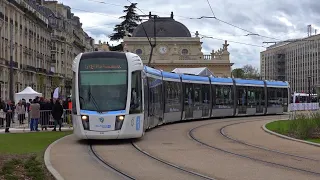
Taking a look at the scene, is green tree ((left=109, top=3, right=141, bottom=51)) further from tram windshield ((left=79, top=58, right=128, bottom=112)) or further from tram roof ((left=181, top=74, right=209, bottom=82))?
tram windshield ((left=79, top=58, right=128, bottom=112))

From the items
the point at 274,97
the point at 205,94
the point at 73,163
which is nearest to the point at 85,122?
the point at 73,163

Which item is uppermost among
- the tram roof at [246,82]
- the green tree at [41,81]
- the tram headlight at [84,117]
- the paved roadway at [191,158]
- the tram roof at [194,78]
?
the green tree at [41,81]

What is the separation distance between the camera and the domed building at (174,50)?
99625 mm

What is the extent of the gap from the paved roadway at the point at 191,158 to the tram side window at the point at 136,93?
1.30 meters

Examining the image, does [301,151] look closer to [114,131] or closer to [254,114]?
[114,131]

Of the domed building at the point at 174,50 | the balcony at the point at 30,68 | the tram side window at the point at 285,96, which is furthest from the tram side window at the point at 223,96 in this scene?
the domed building at the point at 174,50

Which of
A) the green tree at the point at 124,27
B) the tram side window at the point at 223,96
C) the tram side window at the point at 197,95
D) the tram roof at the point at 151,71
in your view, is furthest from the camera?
the green tree at the point at 124,27

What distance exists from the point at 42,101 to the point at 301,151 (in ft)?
54.6

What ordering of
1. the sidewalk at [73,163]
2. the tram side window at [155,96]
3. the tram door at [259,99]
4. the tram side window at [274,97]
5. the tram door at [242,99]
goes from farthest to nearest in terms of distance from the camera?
the tram side window at [274,97] < the tram door at [259,99] < the tram door at [242,99] < the tram side window at [155,96] < the sidewalk at [73,163]

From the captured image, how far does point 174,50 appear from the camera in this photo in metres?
102

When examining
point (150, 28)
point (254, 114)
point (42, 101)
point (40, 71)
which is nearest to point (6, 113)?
point (42, 101)

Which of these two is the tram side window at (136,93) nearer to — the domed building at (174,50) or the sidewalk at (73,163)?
the sidewalk at (73,163)

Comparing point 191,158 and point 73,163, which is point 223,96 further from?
point 73,163

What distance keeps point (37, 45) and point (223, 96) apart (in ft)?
155
